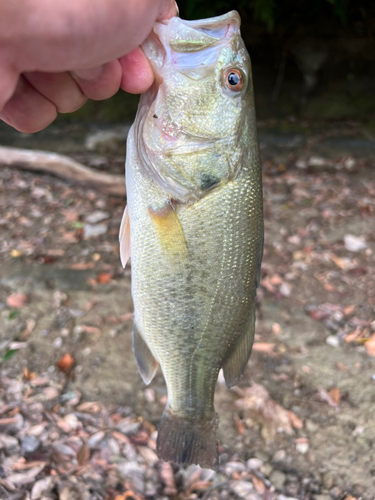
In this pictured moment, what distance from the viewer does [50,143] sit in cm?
718

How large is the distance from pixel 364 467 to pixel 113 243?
3.04 m

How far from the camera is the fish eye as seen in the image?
1412mm

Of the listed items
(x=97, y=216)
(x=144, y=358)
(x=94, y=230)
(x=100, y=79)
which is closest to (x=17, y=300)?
(x=94, y=230)

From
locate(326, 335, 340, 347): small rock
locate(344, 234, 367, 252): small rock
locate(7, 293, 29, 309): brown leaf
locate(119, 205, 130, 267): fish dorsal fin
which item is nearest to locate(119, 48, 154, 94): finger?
locate(119, 205, 130, 267): fish dorsal fin

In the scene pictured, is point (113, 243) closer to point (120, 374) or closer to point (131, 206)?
point (120, 374)

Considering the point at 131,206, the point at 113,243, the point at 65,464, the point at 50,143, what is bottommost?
the point at 50,143

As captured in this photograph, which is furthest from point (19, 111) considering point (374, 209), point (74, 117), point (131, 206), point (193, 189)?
point (74, 117)

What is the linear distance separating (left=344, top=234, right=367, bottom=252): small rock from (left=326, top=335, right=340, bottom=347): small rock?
143 cm

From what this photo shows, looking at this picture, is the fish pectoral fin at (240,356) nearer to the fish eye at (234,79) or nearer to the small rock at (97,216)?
the fish eye at (234,79)

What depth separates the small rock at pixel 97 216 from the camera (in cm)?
466

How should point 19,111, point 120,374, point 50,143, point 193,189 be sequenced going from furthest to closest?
point 50,143
point 120,374
point 19,111
point 193,189

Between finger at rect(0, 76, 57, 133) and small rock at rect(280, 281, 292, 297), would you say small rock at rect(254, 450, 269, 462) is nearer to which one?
small rock at rect(280, 281, 292, 297)

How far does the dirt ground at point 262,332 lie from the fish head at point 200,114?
185cm

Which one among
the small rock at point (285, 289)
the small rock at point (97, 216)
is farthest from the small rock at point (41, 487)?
the small rock at point (97, 216)
